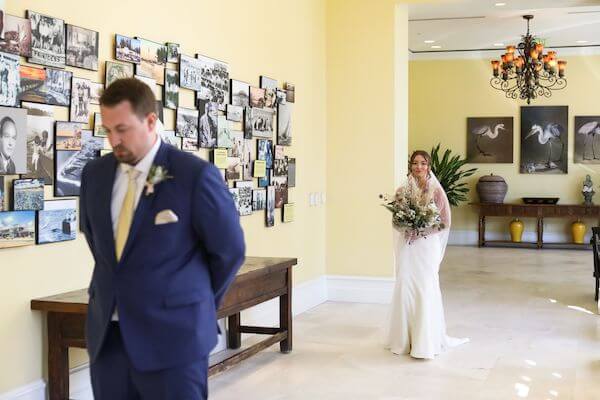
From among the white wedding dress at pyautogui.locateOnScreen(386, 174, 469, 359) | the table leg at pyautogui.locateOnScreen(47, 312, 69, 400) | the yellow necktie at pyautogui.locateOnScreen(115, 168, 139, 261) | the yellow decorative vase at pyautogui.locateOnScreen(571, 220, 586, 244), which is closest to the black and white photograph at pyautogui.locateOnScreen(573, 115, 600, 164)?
the yellow decorative vase at pyautogui.locateOnScreen(571, 220, 586, 244)

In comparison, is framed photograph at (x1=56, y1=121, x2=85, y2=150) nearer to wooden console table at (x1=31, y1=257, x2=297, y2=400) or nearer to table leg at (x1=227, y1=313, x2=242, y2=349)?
wooden console table at (x1=31, y1=257, x2=297, y2=400)

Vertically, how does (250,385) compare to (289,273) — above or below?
below

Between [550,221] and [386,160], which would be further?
[550,221]

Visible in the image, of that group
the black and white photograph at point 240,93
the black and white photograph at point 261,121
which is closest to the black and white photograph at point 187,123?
the black and white photograph at point 240,93

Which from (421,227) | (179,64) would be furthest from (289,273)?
(179,64)

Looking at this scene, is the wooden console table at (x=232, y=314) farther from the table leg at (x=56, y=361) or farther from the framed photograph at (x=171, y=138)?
the framed photograph at (x=171, y=138)

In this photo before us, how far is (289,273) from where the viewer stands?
6.00 m

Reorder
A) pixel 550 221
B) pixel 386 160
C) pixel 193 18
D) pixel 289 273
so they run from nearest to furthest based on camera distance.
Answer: pixel 193 18 → pixel 289 273 → pixel 386 160 → pixel 550 221

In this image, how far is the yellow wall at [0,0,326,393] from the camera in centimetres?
400

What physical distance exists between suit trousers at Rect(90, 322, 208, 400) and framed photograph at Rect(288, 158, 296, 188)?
495 centimetres

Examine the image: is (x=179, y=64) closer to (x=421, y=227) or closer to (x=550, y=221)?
(x=421, y=227)

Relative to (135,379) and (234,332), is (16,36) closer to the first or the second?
(135,379)

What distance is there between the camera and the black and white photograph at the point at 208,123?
223 inches

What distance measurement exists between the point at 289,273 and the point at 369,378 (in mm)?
1099
